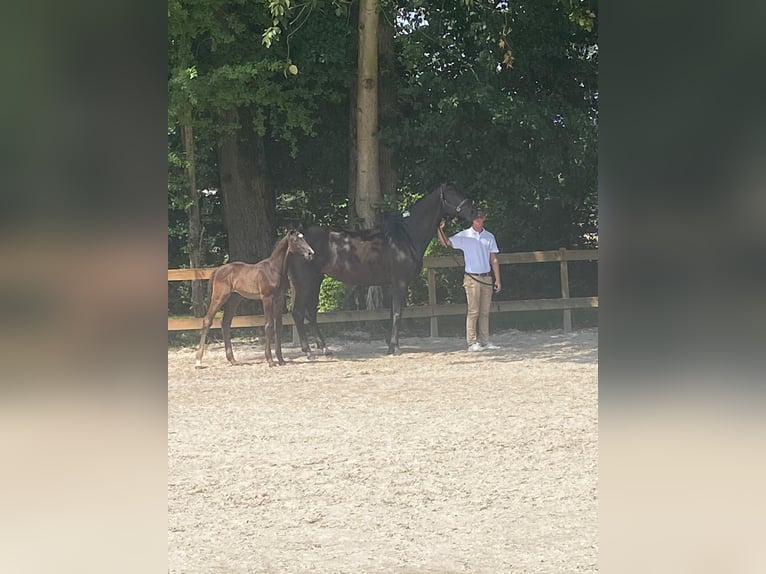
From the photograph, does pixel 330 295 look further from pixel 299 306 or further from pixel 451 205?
pixel 451 205

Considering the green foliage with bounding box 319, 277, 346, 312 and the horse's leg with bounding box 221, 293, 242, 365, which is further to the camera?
the green foliage with bounding box 319, 277, 346, 312

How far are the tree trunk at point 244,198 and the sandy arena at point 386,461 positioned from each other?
1.34 metres

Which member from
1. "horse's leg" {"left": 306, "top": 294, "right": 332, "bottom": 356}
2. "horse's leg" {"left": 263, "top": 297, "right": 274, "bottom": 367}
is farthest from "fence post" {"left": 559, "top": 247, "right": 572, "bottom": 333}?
"horse's leg" {"left": 263, "top": 297, "right": 274, "bottom": 367}

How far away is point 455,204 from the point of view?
10.7 meters

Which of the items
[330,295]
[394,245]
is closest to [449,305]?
[394,245]

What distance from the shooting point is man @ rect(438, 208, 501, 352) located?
35.7ft

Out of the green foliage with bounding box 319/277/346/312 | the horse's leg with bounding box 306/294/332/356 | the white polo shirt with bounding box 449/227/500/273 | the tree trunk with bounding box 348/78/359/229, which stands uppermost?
the tree trunk with bounding box 348/78/359/229

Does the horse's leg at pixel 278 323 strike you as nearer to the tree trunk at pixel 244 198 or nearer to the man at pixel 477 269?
the tree trunk at pixel 244 198

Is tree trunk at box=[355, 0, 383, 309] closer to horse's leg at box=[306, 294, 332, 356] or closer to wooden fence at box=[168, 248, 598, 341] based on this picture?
wooden fence at box=[168, 248, 598, 341]
